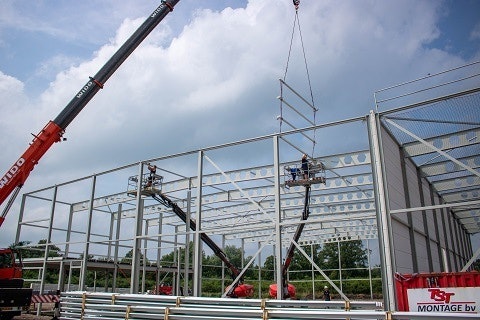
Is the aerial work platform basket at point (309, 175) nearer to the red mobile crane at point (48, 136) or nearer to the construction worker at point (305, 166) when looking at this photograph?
the construction worker at point (305, 166)

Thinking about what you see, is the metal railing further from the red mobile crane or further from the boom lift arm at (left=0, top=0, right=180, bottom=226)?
the boom lift arm at (left=0, top=0, right=180, bottom=226)

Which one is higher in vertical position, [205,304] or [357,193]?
[357,193]

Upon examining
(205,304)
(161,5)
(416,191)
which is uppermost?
(161,5)

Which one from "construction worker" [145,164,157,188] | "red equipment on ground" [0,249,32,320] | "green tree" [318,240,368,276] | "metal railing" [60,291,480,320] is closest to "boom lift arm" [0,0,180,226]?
"red equipment on ground" [0,249,32,320]

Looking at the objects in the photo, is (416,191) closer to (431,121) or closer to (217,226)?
(431,121)

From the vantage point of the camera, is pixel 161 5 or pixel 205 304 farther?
pixel 161 5

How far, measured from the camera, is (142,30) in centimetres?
1675

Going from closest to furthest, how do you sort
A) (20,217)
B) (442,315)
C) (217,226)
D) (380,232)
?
(442,315) < (380,232) < (20,217) < (217,226)

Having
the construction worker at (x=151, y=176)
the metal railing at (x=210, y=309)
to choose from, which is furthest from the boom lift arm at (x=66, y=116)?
the metal railing at (x=210, y=309)

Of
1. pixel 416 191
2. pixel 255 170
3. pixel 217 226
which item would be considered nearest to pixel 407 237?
pixel 416 191

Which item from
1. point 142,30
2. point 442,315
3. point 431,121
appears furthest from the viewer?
point 142,30

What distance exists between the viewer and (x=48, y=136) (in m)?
15.5

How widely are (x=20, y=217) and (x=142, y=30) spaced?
12.9 meters

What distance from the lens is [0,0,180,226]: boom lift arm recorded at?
1510cm
